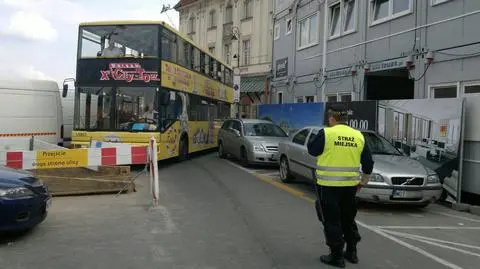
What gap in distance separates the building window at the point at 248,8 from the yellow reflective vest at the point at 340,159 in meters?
37.8

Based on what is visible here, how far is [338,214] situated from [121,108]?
1038 cm

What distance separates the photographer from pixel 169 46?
15891 millimetres

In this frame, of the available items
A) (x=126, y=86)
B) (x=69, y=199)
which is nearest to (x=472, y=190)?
(x=69, y=199)

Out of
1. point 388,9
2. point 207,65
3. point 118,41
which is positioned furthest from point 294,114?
point 118,41

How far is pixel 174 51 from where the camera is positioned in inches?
Answer: 643

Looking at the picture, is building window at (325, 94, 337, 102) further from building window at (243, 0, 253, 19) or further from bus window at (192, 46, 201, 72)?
building window at (243, 0, 253, 19)

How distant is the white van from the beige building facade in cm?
2080

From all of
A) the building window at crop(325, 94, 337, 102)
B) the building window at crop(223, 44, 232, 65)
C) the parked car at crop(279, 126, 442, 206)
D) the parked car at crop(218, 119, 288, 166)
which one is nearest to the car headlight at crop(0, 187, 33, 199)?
the parked car at crop(279, 126, 442, 206)

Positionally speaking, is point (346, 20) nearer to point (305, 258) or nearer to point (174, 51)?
point (174, 51)

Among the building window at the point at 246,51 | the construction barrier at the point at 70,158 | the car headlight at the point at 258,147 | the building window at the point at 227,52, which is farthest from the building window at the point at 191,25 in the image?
the construction barrier at the point at 70,158

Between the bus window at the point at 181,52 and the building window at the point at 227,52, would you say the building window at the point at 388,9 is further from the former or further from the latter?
the building window at the point at 227,52

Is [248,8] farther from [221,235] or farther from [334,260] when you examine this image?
[334,260]

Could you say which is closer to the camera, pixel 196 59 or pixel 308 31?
pixel 196 59

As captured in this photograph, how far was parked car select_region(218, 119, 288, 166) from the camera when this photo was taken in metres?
16.3
